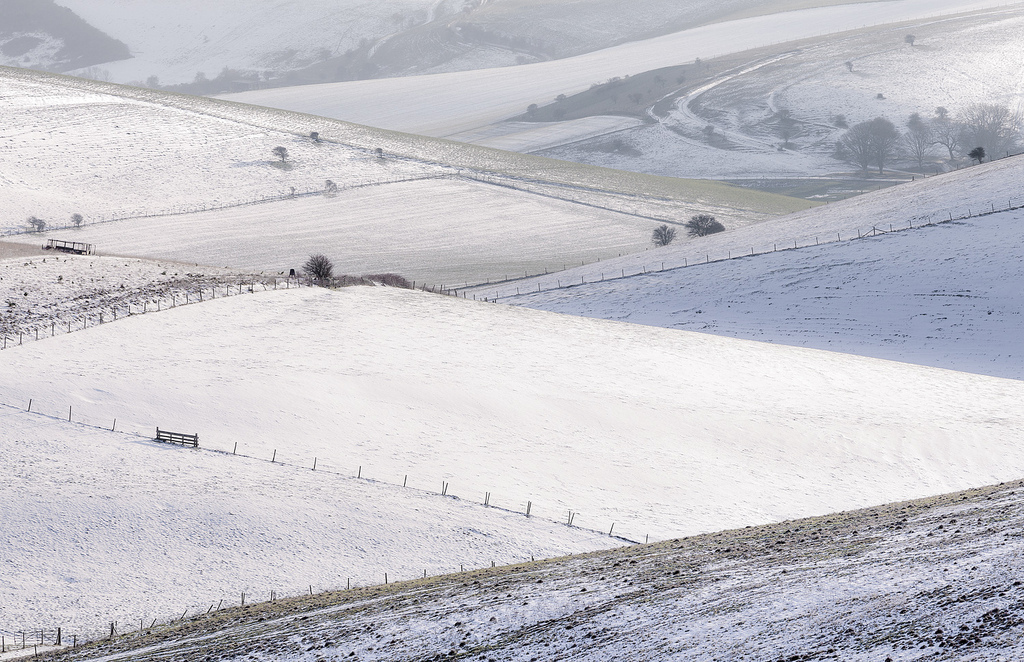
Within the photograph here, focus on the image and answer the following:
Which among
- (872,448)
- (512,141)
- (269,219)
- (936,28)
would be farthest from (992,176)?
(936,28)

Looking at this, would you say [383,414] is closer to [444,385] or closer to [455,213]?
[444,385]

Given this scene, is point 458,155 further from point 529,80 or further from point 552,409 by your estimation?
point 529,80

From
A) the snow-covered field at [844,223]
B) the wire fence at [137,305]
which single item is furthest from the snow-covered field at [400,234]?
the wire fence at [137,305]

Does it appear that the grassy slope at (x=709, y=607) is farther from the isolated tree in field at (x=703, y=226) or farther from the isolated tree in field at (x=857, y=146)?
Result: the isolated tree in field at (x=857, y=146)

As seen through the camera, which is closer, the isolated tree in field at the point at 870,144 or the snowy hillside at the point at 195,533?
the snowy hillside at the point at 195,533

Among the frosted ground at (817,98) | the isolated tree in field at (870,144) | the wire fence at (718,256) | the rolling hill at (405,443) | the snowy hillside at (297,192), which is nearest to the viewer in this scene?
the rolling hill at (405,443)

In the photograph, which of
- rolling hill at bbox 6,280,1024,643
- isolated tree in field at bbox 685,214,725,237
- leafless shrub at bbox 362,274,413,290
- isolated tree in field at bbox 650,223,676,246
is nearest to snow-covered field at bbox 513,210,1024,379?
rolling hill at bbox 6,280,1024,643

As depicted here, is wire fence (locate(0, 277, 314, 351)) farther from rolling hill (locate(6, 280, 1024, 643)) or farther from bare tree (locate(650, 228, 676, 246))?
bare tree (locate(650, 228, 676, 246))

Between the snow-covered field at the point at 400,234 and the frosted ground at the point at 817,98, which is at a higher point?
the frosted ground at the point at 817,98
